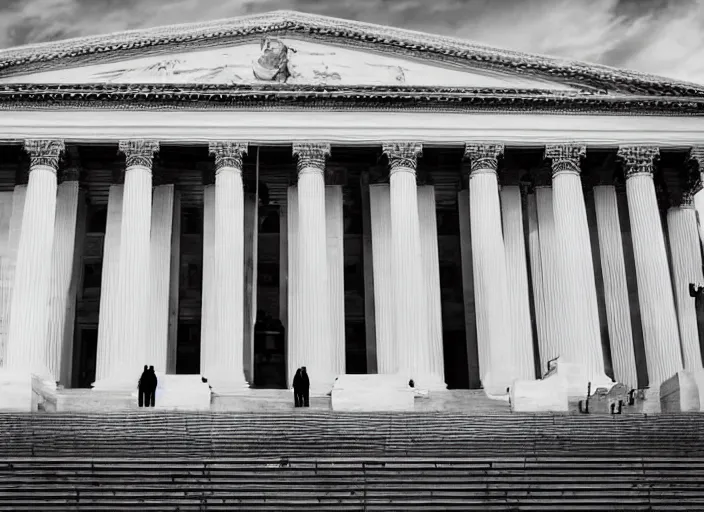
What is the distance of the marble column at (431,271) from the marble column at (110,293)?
36.7 feet

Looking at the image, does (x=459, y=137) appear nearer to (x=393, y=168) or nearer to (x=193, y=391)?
(x=393, y=168)

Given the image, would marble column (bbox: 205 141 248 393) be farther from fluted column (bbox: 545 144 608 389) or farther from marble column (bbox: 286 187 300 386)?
fluted column (bbox: 545 144 608 389)

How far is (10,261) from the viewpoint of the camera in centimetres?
3988

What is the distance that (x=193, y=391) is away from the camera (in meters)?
30.8

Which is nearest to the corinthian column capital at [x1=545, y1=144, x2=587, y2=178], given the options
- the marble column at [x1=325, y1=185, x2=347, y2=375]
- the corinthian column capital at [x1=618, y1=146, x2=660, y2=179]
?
the corinthian column capital at [x1=618, y1=146, x2=660, y2=179]

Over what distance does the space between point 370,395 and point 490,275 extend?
1049 centimetres

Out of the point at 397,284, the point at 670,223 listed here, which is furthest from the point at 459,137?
the point at 670,223

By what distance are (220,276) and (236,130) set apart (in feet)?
19.1

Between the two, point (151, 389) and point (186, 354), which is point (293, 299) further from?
point (151, 389)

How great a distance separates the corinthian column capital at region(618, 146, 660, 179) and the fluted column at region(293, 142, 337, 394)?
1135 cm

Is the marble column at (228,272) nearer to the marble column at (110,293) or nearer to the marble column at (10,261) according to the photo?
the marble column at (110,293)

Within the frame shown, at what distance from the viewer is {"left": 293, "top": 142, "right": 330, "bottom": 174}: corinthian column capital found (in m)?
39.2

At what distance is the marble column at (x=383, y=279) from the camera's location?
3828cm

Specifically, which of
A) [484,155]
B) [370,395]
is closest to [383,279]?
[484,155]
